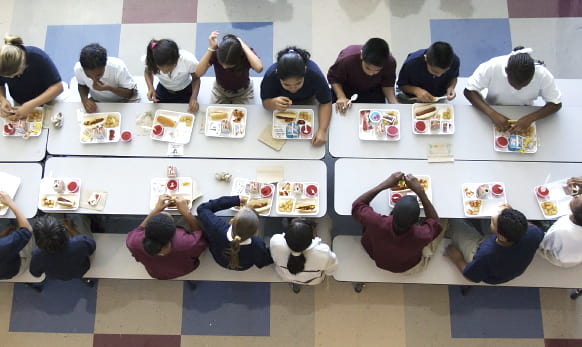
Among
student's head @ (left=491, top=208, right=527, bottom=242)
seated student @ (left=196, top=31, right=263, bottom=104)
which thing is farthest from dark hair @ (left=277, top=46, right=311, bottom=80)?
student's head @ (left=491, top=208, right=527, bottom=242)

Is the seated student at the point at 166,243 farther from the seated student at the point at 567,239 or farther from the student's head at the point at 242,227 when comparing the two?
the seated student at the point at 567,239

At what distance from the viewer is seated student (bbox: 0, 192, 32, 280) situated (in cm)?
296

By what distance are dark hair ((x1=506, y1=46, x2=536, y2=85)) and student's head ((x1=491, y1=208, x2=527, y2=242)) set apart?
90 cm

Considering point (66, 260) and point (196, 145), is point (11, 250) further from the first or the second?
point (196, 145)

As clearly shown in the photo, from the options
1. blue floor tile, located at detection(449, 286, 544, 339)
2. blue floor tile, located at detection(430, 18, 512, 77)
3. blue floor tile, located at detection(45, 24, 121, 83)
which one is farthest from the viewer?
blue floor tile, located at detection(45, 24, 121, 83)

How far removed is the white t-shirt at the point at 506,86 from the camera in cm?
310

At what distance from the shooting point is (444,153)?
10.3 feet

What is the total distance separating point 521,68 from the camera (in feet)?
9.39

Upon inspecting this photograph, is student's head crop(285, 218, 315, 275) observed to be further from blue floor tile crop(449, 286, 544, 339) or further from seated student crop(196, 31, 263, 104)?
blue floor tile crop(449, 286, 544, 339)

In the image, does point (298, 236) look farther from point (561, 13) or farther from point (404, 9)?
point (561, 13)

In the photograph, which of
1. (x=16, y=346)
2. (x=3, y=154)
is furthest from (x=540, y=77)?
(x=16, y=346)

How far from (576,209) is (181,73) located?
2.87 meters

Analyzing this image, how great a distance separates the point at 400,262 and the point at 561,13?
3.23 metres

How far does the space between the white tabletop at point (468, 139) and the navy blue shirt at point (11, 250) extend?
2.24m
